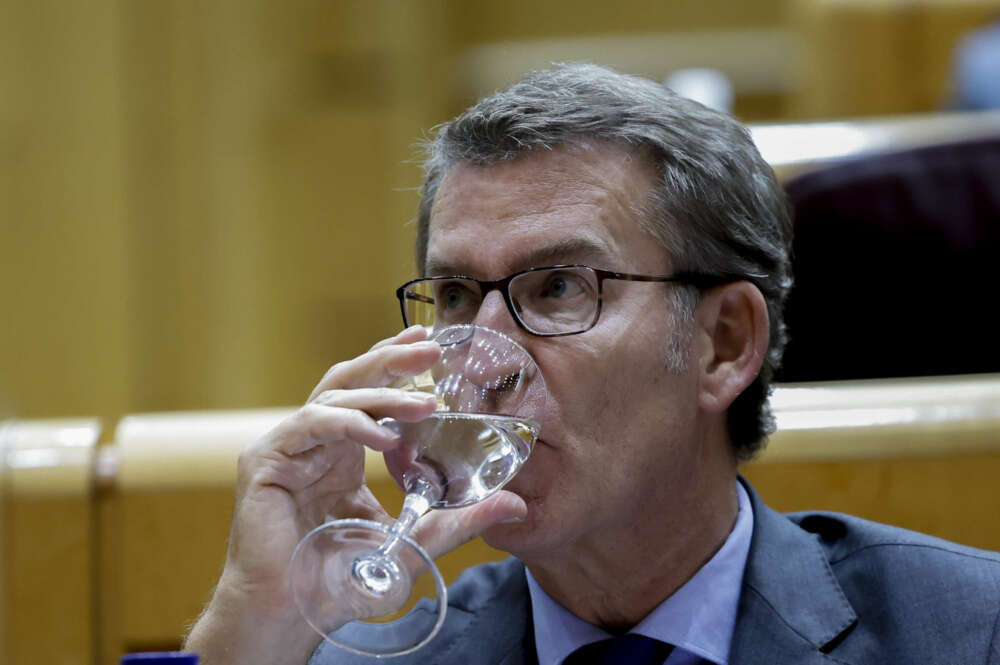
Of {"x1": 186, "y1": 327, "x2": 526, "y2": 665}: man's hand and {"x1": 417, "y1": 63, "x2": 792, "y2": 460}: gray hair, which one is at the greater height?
{"x1": 417, "y1": 63, "x2": 792, "y2": 460}: gray hair

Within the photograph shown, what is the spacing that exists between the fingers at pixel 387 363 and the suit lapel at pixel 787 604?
38 centimetres

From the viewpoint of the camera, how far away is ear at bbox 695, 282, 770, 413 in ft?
3.85

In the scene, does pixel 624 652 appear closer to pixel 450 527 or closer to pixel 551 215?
pixel 450 527

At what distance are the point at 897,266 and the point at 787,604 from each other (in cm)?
83

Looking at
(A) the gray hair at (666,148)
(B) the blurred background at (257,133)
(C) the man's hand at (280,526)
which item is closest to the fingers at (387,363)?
(C) the man's hand at (280,526)

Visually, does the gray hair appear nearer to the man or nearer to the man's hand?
the man

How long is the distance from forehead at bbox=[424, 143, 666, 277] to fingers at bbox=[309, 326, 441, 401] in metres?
0.11

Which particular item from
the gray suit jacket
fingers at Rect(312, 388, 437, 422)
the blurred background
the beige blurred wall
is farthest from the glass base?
the beige blurred wall

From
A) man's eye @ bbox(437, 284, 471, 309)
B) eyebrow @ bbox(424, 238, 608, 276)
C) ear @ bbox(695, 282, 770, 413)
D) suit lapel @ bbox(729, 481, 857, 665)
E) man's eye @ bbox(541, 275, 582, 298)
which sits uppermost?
eyebrow @ bbox(424, 238, 608, 276)

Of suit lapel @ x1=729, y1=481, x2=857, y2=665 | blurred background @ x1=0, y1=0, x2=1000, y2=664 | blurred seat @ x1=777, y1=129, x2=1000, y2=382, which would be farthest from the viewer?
blurred background @ x1=0, y1=0, x2=1000, y2=664

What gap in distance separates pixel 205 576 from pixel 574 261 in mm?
518

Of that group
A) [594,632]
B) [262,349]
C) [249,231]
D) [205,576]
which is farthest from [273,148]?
[594,632]

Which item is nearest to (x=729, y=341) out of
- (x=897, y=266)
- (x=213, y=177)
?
(x=897, y=266)

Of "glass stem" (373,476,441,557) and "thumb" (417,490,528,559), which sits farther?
"thumb" (417,490,528,559)
